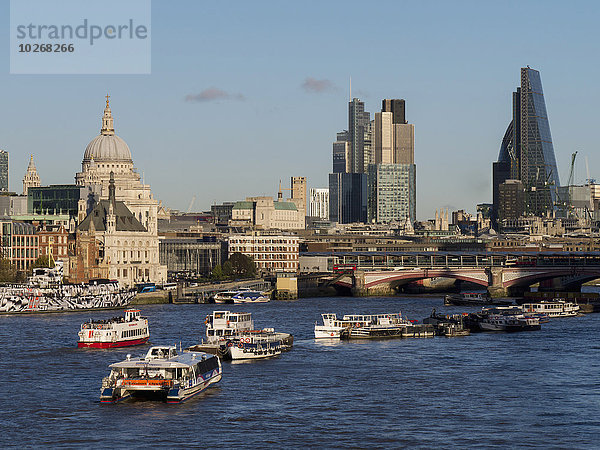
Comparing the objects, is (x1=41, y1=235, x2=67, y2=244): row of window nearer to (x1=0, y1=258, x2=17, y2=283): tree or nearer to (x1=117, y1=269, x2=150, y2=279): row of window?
(x1=0, y1=258, x2=17, y2=283): tree

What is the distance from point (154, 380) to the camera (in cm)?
6850

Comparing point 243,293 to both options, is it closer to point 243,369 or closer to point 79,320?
point 79,320

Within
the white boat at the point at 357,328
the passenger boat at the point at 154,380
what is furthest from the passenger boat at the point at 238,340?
the passenger boat at the point at 154,380

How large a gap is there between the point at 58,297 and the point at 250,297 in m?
30.1

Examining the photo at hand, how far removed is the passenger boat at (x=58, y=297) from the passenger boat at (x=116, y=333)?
36.4 meters

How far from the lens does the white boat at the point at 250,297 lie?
507 ft

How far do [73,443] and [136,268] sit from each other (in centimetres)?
12442

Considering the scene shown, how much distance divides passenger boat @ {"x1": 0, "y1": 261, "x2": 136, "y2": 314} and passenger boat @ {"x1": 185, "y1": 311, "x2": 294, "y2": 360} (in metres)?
40.0

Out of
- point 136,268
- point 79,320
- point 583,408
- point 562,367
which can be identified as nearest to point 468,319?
point 562,367

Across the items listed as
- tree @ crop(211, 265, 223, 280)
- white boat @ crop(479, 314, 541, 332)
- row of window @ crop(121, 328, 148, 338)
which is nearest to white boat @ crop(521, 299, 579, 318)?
white boat @ crop(479, 314, 541, 332)

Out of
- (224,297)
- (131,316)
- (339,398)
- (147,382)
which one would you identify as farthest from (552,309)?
(147,382)

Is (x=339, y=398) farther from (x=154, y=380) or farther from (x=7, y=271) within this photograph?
(x=7, y=271)

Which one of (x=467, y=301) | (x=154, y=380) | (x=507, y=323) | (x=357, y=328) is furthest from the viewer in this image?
(x=467, y=301)

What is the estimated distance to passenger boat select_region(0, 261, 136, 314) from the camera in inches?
5202
